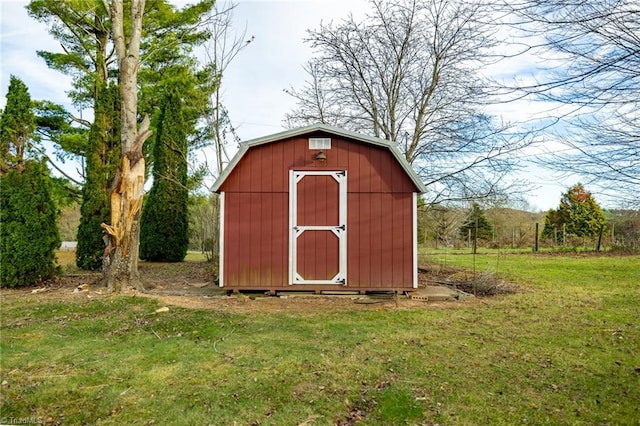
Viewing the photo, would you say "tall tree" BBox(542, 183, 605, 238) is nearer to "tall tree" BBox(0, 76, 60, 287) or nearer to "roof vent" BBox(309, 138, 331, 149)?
"roof vent" BBox(309, 138, 331, 149)

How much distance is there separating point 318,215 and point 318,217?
3 centimetres

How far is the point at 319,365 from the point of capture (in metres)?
3.71

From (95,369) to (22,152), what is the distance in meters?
6.52

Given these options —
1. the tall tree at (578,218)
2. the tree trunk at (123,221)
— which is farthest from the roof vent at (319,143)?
the tall tree at (578,218)

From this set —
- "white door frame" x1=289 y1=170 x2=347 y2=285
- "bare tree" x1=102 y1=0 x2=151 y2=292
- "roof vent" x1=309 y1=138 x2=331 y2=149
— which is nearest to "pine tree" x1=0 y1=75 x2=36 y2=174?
"bare tree" x1=102 y1=0 x2=151 y2=292

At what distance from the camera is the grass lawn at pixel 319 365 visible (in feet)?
9.30

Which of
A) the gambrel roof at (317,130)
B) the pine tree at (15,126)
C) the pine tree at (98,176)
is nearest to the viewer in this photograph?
the gambrel roof at (317,130)

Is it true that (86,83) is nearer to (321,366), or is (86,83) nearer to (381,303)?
(381,303)

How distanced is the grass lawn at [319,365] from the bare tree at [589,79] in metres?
1.76

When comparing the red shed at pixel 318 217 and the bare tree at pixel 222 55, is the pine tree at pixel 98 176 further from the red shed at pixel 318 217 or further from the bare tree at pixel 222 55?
the red shed at pixel 318 217

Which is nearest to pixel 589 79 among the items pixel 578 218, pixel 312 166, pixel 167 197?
pixel 312 166

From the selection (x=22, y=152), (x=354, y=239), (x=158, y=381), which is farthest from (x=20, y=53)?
(x=158, y=381)

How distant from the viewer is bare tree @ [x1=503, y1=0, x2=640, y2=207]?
9.00 feet

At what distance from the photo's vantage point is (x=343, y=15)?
1064cm
